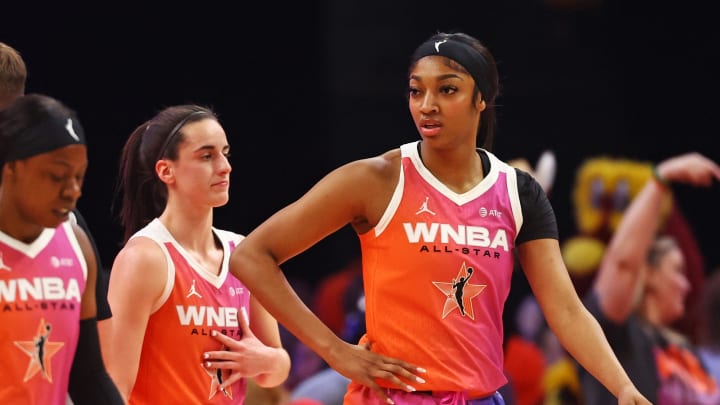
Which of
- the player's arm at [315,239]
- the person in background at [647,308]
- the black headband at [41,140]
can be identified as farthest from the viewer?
the person in background at [647,308]

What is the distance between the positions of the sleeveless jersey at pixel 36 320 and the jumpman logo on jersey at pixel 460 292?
1106mm

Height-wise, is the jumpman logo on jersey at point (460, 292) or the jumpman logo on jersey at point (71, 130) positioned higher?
the jumpman logo on jersey at point (71, 130)

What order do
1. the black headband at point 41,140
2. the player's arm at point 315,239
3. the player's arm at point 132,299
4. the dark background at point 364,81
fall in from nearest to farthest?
1. the black headband at point 41,140
2. the player's arm at point 315,239
3. the player's arm at point 132,299
4. the dark background at point 364,81

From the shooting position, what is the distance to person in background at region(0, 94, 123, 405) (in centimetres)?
289

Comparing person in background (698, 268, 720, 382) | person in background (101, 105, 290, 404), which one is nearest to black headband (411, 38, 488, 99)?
person in background (101, 105, 290, 404)

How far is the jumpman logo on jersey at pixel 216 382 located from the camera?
396cm

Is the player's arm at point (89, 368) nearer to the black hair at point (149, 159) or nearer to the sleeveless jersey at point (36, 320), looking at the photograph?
the sleeveless jersey at point (36, 320)

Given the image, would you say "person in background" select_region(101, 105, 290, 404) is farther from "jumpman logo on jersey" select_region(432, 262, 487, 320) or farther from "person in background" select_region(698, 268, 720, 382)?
"person in background" select_region(698, 268, 720, 382)

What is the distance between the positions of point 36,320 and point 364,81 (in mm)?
6791

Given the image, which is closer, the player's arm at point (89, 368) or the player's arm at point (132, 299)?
the player's arm at point (89, 368)

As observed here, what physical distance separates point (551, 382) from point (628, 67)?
3337 mm

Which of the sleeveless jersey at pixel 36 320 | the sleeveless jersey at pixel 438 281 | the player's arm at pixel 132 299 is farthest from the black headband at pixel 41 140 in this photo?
the sleeveless jersey at pixel 438 281

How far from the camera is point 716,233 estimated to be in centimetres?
1018

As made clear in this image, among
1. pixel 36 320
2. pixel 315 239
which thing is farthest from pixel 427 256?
pixel 36 320
